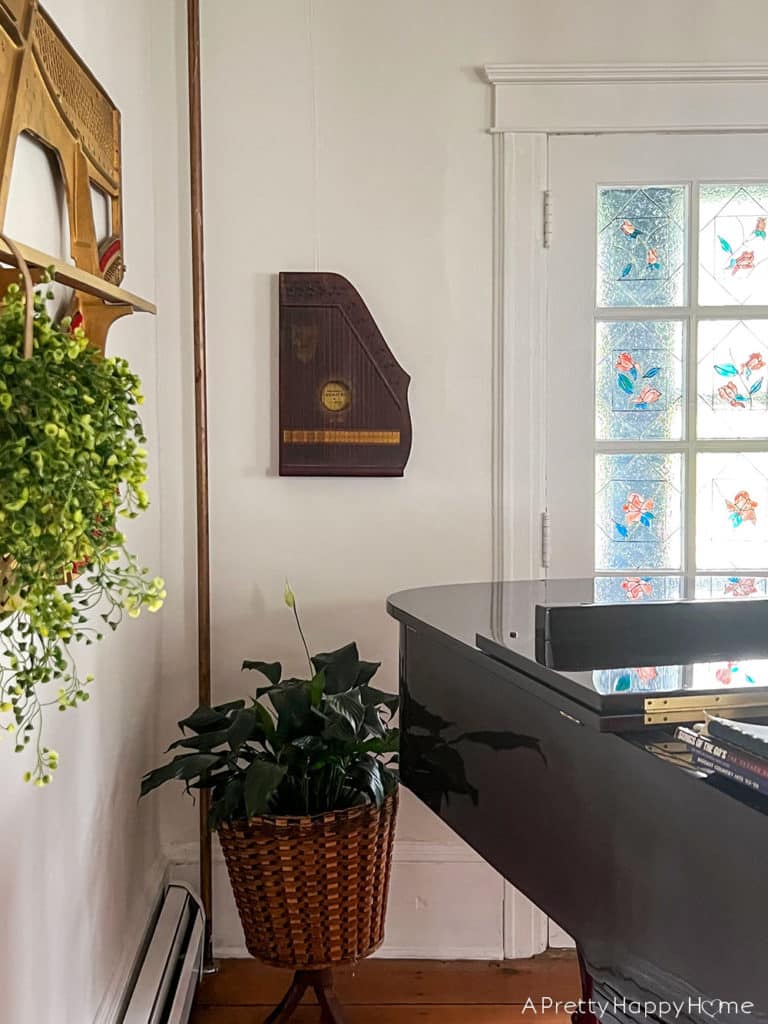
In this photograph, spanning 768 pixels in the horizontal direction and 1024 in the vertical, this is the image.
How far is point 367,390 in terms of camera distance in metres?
2.45

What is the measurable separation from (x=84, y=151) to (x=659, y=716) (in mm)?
1296

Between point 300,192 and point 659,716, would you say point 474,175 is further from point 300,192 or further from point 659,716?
point 659,716

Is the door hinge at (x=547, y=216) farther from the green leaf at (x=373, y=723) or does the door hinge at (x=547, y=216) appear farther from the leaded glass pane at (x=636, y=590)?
the green leaf at (x=373, y=723)

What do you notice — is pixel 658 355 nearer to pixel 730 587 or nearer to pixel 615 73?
pixel 615 73

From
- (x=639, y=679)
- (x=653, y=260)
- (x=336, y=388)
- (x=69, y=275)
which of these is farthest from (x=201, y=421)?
(x=639, y=679)

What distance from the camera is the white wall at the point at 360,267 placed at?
8.00 ft

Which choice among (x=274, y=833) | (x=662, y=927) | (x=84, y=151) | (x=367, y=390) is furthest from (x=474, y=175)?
(x=662, y=927)

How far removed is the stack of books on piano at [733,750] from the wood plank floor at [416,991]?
1558 millimetres

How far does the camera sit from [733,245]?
2.49m

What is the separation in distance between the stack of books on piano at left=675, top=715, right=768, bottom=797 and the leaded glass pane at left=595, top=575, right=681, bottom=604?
0.69m

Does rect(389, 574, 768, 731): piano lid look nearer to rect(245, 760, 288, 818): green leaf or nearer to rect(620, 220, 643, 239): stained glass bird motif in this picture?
rect(245, 760, 288, 818): green leaf

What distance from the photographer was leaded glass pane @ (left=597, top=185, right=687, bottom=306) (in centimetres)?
248

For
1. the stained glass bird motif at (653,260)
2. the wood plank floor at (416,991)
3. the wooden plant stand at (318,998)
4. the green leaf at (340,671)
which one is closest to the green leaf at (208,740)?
the green leaf at (340,671)

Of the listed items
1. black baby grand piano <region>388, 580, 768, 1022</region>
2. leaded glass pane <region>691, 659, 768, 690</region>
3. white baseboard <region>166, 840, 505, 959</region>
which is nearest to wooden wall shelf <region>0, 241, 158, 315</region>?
black baby grand piano <region>388, 580, 768, 1022</region>
